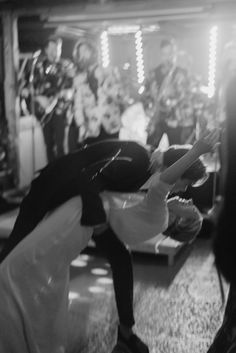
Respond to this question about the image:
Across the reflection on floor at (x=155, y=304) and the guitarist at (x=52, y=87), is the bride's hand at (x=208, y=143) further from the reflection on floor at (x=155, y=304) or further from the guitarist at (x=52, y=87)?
the guitarist at (x=52, y=87)

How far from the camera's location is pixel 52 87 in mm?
4621

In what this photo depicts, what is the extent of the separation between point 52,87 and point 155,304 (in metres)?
2.58

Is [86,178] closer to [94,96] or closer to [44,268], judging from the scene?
[44,268]

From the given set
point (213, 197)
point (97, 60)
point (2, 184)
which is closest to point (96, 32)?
point (97, 60)

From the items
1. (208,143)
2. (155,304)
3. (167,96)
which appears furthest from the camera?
(167,96)

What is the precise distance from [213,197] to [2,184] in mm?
1960

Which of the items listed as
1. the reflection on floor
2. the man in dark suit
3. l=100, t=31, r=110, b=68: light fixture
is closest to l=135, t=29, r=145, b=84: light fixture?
l=100, t=31, r=110, b=68: light fixture

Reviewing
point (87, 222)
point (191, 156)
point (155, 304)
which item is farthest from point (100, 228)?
point (155, 304)

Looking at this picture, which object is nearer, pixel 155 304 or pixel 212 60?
pixel 155 304

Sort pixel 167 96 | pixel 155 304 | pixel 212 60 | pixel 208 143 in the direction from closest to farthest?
pixel 208 143
pixel 155 304
pixel 167 96
pixel 212 60

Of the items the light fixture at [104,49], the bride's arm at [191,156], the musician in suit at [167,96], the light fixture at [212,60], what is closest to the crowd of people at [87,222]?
the bride's arm at [191,156]

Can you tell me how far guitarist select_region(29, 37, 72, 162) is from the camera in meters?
4.52

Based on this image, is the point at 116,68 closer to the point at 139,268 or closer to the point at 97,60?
the point at 97,60

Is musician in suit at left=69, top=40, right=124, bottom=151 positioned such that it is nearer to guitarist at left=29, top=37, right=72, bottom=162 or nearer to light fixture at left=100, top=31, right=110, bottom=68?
Result: guitarist at left=29, top=37, right=72, bottom=162
